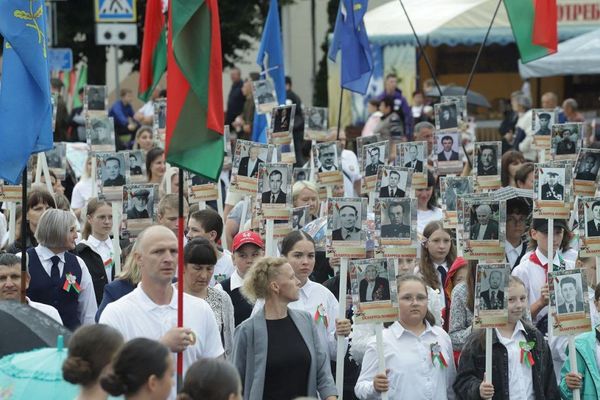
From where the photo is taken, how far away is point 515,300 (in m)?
9.27

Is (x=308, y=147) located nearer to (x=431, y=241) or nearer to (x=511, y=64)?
(x=431, y=241)

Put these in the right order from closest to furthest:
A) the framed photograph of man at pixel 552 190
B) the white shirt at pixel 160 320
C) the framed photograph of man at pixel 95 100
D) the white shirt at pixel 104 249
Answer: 1. the white shirt at pixel 160 320
2. the framed photograph of man at pixel 552 190
3. the white shirt at pixel 104 249
4. the framed photograph of man at pixel 95 100

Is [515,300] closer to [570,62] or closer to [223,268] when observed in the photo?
[223,268]

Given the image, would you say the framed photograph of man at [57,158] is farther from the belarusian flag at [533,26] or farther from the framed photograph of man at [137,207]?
the belarusian flag at [533,26]

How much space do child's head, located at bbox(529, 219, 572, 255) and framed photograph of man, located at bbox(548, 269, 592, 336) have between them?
1.40 meters

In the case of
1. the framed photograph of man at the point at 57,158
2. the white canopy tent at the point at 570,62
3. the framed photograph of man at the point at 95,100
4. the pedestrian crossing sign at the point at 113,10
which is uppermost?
the pedestrian crossing sign at the point at 113,10

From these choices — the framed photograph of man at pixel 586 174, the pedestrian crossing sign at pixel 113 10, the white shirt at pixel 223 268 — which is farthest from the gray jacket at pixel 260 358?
the pedestrian crossing sign at pixel 113 10

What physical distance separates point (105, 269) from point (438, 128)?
4.33 meters

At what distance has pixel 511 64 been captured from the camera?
34312mm

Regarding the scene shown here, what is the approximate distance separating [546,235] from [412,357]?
91.6 inches

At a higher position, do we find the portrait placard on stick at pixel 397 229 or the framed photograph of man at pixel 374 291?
the portrait placard on stick at pixel 397 229

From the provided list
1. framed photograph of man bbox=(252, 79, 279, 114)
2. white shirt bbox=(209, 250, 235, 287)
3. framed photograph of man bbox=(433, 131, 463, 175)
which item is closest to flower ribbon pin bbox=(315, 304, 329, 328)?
white shirt bbox=(209, 250, 235, 287)

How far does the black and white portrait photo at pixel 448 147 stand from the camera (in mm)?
14391

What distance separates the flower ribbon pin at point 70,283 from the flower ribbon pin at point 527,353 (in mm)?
2854
